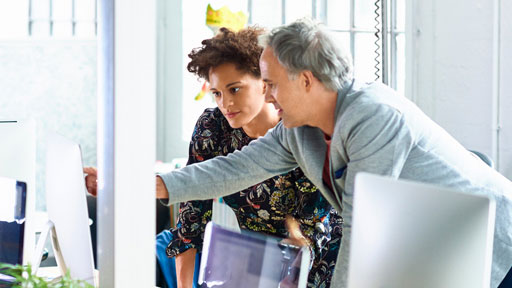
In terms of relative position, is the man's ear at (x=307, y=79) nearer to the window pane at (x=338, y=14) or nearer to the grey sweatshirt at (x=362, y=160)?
the grey sweatshirt at (x=362, y=160)

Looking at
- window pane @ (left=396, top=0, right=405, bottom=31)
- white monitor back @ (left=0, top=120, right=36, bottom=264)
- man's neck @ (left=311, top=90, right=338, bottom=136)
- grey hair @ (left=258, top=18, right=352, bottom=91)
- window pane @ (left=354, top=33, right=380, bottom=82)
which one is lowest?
white monitor back @ (left=0, top=120, right=36, bottom=264)

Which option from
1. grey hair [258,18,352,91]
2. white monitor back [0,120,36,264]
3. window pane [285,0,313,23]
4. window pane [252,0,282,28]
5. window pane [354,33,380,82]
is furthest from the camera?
window pane [252,0,282,28]

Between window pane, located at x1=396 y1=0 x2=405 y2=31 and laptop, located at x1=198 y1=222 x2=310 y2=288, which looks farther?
window pane, located at x1=396 y1=0 x2=405 y2=31

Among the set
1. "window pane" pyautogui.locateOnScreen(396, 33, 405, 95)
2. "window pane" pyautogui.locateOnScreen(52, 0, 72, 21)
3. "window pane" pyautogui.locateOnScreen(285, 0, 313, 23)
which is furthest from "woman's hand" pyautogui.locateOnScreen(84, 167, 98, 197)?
"window pane" pyautogui.locateOnScreen(52, 0, 72, 21)

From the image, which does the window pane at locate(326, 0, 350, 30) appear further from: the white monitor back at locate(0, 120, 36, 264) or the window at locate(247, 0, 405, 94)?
the white monitor back at locate(0, 120, 36, 264)

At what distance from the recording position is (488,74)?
10.3 feet

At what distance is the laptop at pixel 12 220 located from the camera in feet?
4.01

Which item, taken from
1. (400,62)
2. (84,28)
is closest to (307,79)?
(400,62)

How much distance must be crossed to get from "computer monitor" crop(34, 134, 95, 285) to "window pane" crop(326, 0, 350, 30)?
2.90 m

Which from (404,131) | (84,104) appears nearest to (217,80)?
(404,131)

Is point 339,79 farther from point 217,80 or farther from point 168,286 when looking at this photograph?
point 168,286

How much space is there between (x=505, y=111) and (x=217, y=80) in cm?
171

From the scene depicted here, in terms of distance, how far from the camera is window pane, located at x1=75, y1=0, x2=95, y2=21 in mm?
5961

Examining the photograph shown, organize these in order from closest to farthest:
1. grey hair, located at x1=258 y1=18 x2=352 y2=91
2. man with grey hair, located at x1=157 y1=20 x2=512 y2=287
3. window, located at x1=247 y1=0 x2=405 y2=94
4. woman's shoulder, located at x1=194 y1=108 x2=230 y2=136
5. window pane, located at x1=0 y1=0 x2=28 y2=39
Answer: man with grey hair, located at x1=157 y1=20 x2=512 y2=287 → grey hair, located at x1=258 y1=18 x2=352 y2=91 → woman's shoulder, located at x1=194 y1=108 x2=230 y2=136 → window, located at x1=247 y1=0 x2=405 y2=94 → window pane, located at x1=0 y1=0 x2=28 y2=39
